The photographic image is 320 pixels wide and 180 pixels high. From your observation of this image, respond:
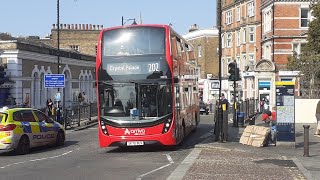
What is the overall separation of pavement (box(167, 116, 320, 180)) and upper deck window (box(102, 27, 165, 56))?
145 inches

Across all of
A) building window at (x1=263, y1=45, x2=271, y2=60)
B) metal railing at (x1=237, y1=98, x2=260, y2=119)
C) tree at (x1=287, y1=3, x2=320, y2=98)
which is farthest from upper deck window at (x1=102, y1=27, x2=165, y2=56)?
building window at (x1=263, y1=45, x2=271, y2=60)

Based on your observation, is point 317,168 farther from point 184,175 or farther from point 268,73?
point 268,73

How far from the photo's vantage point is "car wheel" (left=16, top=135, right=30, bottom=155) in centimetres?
1670

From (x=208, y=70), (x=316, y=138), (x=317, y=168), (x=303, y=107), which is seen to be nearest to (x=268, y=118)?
(x=316, y=138)

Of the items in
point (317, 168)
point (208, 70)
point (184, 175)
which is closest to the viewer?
point (184, 175)

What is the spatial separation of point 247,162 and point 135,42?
17.9 ft

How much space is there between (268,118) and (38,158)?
38.0ft

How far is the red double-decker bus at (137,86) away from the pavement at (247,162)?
1.59 meters

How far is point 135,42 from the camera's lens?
1625 cm

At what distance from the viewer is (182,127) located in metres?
18.5

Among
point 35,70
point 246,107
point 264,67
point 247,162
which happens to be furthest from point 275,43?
point 247,162

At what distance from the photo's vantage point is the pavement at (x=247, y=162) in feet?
37.2

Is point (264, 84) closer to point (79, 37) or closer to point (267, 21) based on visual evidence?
point (267, 21)

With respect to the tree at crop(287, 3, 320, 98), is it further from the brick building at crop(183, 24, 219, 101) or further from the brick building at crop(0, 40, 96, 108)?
the brick building at crop(183, 24, 219, 101)
